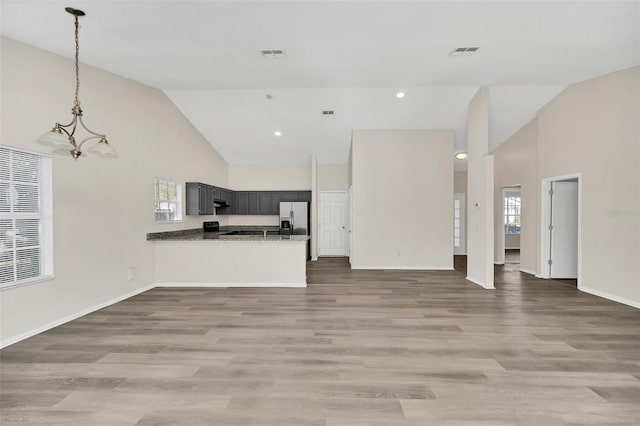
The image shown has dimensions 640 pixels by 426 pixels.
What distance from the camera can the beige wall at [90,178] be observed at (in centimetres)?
316

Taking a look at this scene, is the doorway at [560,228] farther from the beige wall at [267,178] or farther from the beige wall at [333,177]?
the beige wall at [267,178]

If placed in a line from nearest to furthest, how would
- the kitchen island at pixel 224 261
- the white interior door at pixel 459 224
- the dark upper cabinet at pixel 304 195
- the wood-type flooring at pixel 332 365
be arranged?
1. the wood-type flooring at pixel 332 365
2. the kitchen island at pixel 224 261
3. the dark upper cabinet at pixel 304 195
4. the white interior door at pixel 459 224

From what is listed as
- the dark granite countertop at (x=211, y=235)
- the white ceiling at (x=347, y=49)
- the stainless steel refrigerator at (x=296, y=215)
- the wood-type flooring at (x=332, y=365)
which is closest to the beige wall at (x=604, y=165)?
the white ceiling at (x=347, y=49)

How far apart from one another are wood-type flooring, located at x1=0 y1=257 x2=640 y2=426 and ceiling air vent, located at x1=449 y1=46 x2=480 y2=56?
3396 mm

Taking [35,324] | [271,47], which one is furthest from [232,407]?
[271,47]

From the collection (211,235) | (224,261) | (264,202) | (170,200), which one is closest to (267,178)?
(264,202)

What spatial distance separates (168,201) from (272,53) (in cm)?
359

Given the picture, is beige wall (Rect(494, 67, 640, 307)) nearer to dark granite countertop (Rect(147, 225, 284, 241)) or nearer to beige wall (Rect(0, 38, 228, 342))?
dark granite countertop (Rect(147, 225, 284, 241))

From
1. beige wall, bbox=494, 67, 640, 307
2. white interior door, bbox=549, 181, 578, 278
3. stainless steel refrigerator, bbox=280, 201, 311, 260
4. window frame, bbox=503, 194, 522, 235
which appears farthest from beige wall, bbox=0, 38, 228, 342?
window frame, bbox=503, 194, 522, 235

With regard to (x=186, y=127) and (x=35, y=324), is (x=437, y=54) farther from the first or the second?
(x=35, y=324)

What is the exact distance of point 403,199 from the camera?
6.93 meters

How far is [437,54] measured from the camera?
3.97 metres

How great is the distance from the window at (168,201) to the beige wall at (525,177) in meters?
7.41

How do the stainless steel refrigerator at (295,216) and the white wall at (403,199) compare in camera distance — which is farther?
the stainless steel refrigerator at (295,216)
